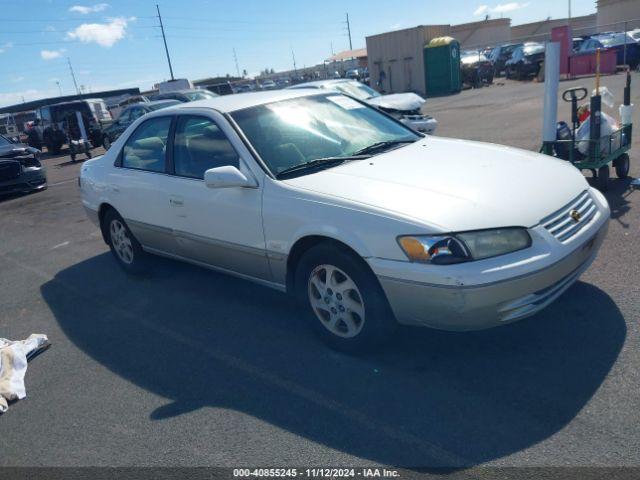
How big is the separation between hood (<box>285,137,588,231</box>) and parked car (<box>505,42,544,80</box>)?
26.2m

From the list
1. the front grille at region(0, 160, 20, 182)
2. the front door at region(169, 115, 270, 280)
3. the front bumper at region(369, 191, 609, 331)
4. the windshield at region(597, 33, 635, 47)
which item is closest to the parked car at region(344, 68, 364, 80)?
the windshield at region(597, 33, 635, 47)

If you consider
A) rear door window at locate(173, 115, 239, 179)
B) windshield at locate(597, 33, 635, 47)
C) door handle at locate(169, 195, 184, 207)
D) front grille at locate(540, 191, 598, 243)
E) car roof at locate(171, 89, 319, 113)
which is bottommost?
front grille at locate(540, 191, 598, 243)

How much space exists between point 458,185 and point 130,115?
17.2 metres

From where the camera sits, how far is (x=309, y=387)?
126 inches

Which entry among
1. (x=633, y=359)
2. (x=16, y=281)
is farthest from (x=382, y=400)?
(x=16, y=281)

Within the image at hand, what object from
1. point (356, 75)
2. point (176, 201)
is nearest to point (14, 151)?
point (176, 201)

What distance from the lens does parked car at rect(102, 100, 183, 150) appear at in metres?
17.1

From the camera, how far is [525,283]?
2.88 metres

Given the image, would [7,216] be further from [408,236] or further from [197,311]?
[408,236]

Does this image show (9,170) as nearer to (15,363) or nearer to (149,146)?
(149,146)

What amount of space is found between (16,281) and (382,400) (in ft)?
15.7

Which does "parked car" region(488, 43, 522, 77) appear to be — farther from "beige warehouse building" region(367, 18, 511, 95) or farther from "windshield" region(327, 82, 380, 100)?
"windshield" region(327, 82, 380, 100)

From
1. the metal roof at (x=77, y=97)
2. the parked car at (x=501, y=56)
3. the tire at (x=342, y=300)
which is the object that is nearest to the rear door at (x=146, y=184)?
the tire at (x=342, y=300)

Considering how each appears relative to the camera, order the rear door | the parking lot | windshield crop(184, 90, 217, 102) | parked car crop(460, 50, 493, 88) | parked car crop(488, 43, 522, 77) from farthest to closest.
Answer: parked car crop(488, 43, 522, 77) → parked car crop(460, 50, 493, 88) → windshield crop(184, 90, 217, 102) → the rear door → the parking lot
